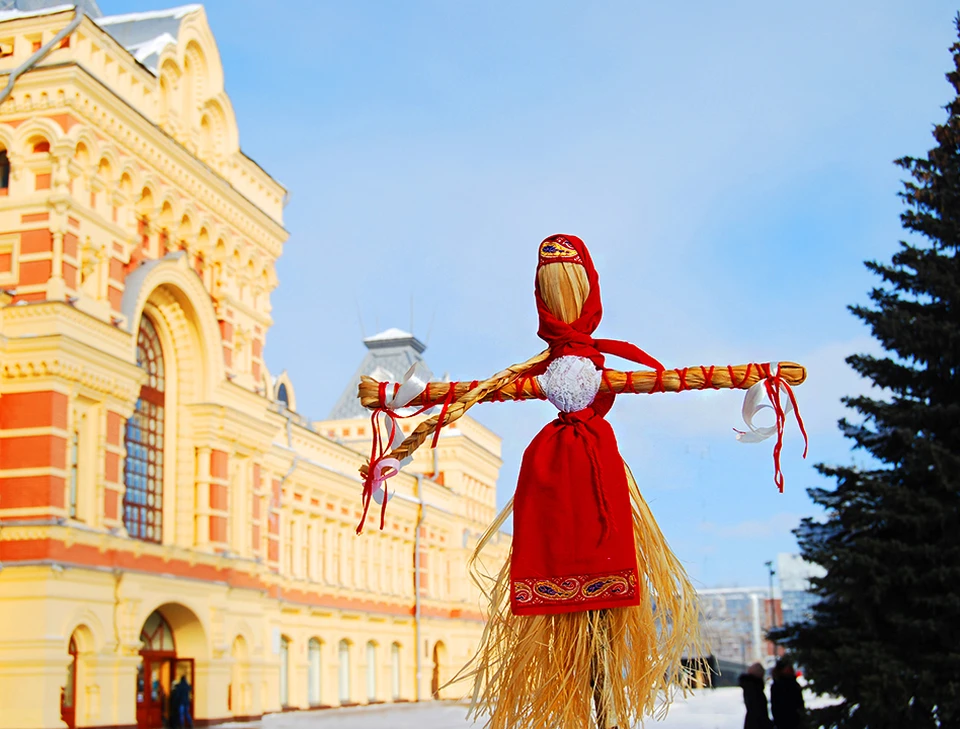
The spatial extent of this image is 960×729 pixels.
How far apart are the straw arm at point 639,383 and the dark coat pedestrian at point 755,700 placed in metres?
8.24

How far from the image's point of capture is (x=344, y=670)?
38.4m

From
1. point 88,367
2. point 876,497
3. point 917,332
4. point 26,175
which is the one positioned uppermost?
point 26,175

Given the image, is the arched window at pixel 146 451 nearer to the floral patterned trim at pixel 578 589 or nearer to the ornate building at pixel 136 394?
the ornate building at pixel 136 394

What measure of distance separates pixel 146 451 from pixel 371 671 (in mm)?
17964

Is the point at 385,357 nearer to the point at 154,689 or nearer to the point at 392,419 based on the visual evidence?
the point at 154,689

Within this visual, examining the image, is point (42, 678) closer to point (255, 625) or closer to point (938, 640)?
point (255, 625)

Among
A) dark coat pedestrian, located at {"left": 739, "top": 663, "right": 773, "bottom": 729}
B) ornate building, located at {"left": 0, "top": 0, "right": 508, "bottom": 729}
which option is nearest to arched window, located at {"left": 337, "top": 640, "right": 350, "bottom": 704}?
ornate building, located at {"left": 0, "top": 0, "right": 508, "bottom": 729}

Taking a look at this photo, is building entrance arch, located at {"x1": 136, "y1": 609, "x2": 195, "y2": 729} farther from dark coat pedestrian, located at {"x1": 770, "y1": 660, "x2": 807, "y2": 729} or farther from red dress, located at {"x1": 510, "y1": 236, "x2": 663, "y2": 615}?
red dress, located at {"x1": 510, "y1": 236, "x2": 663, "y2": 615}

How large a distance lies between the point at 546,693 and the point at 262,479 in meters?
28.0

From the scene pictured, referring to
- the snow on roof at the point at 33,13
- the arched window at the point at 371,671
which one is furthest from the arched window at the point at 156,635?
the arched window at the point at 371,671

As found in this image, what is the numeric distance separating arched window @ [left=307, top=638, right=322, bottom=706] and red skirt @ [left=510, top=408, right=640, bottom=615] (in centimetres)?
3224

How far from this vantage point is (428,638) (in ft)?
149

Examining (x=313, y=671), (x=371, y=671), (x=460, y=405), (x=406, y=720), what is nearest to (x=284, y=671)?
(x=313, y=671)

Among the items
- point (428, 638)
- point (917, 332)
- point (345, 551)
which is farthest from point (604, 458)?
point (428, 638)
